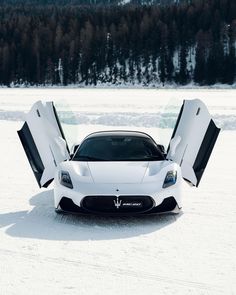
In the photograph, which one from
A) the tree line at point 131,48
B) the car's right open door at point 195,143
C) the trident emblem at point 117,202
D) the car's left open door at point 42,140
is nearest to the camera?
the trident emblem at point 117,202

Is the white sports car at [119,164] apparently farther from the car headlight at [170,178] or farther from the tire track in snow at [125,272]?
the tire track in snow at [125,272]

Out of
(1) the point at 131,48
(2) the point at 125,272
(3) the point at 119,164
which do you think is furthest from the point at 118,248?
(1) the point at 131,48

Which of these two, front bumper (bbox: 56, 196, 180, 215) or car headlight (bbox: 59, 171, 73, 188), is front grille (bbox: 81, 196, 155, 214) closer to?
front bumper (bbox: 56, 196, 180, 215)

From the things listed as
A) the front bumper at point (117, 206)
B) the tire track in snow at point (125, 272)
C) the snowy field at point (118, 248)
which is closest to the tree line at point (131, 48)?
the snowy field at point (118, 248)

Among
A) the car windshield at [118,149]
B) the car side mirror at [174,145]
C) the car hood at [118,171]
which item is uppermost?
the car hood at [118,171]

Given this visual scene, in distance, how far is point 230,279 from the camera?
13.1ft

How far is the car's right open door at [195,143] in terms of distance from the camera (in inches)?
271

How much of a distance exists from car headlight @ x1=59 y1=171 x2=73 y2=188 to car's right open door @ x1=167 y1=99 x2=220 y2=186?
5.74 ft

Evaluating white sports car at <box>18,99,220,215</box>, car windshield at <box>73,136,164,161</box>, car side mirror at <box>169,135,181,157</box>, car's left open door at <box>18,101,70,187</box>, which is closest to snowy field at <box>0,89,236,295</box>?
white sports car at <box>18,99,220,215</box>

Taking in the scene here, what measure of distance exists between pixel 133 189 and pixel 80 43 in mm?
102755

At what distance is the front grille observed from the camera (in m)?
5.46

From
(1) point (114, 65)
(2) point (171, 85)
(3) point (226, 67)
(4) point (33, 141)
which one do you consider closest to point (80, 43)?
(1) point (114, 65)

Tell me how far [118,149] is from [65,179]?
1235mm

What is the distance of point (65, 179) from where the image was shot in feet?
19.2
